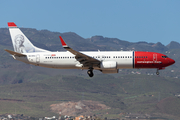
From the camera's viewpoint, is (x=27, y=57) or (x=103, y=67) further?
(x=27, y=57)

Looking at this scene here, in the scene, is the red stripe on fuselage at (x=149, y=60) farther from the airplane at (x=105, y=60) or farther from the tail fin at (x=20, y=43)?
the tail fin at (x=20, y=43)

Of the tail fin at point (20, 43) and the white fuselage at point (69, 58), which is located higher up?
the tail fin at point (20, 43)

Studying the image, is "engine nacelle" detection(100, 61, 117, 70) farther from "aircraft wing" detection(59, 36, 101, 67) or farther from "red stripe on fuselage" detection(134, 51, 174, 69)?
"red stripe on fuselage" detection(134, 51, 174, 69)

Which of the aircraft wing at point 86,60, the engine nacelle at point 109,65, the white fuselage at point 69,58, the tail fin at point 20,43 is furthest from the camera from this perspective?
the tail fin at point 20,43

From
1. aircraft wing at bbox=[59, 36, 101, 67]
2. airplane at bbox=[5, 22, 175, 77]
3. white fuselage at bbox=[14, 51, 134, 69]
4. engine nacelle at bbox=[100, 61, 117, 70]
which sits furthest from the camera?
white fuselage at bbox=[14, 51, 134, 69]

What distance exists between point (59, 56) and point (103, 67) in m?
10.8

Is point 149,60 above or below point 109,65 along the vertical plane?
above

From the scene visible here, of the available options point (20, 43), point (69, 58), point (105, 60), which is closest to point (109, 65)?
point (105, 60)

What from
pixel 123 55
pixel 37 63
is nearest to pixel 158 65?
pixel 123 55

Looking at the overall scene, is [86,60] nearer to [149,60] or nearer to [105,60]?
[105,60]

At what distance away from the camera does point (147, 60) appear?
72.9 m

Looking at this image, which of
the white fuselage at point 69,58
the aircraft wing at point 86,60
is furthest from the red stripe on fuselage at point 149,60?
the aircraft wing at point 86,60

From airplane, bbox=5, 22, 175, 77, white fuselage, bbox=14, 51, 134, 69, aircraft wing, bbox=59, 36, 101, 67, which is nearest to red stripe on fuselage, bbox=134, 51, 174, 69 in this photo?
airplane, bbox=5, 22, 175, 77

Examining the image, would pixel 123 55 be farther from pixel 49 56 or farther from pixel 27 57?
pixel 27 57
